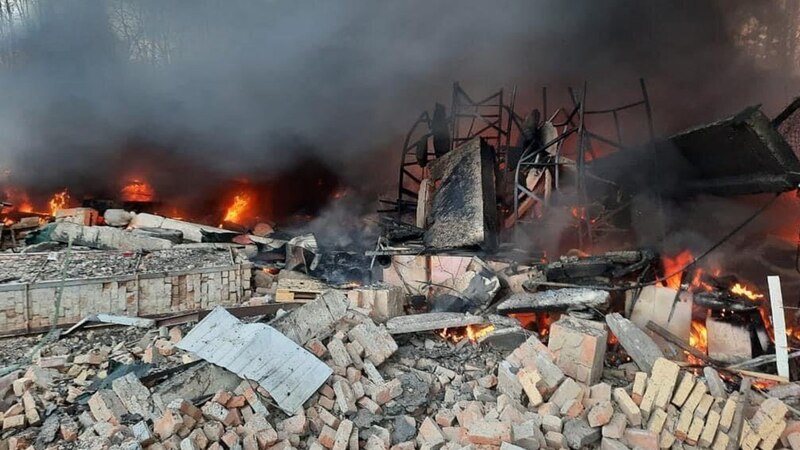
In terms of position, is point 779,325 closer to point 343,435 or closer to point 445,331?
point 445,331

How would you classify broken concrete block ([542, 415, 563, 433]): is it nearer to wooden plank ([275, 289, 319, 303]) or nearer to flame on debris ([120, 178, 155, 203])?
wooden plank ([275, 289, 319, 303])

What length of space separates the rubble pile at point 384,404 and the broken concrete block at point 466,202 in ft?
9.66

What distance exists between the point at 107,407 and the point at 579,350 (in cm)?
462

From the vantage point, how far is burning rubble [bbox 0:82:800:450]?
3.45 meters

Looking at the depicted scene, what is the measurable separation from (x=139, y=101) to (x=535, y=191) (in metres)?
11.9

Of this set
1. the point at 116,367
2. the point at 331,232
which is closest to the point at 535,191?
the point at 331,232

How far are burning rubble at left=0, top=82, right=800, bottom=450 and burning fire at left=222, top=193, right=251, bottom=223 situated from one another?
3.87 meters

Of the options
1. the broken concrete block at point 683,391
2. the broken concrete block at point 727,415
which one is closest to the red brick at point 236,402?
the broken concrete block at point 683,391

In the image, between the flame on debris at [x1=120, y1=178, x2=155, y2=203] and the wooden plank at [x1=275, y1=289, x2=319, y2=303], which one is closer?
the wooden plank at [x1=275, y1=289, x2=319, y2=303]

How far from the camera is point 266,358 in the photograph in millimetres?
3986

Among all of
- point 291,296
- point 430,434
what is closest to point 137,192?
point 291,296

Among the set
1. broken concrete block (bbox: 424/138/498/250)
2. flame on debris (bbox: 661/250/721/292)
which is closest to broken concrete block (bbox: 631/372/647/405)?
flame on debris (bbox: 661/250/721/292)

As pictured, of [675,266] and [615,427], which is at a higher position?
[675,266]

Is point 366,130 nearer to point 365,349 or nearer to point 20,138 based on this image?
point 20,138
